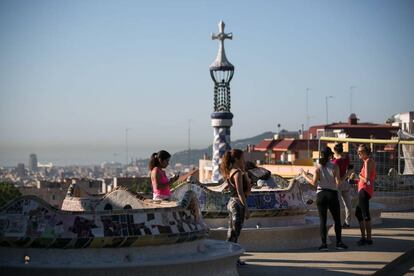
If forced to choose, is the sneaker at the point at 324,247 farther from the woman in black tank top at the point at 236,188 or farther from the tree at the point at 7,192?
the tree at the point at 7,192

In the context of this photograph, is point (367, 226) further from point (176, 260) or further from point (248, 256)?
point (176, 260)

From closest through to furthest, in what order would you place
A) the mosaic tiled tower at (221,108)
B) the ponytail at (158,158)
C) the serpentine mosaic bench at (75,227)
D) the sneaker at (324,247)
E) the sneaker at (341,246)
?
the serpentine mosaic bench at (75,227) < the ponytail at (158,158) < the sneaker at (324,247) < the sneaker at (341,246) < the mosaic tiled tower at (221,108)

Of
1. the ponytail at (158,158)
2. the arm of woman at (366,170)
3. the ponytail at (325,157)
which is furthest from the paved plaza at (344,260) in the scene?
the ponytail at (158,158)

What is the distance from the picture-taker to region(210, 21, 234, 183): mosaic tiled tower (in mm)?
27609

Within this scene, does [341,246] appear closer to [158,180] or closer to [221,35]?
[158,180]

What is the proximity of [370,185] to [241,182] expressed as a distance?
3335mm

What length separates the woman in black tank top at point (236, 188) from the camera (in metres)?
11.7

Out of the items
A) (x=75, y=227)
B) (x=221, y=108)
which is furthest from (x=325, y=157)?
(x=221, y=108)

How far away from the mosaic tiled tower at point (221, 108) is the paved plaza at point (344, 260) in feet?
39.8

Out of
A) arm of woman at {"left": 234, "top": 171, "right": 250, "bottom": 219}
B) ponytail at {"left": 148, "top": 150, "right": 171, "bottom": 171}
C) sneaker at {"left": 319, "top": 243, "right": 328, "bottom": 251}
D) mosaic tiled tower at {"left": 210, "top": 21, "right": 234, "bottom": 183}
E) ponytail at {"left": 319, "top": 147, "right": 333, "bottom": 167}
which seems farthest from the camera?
mosaic tiled tower at {"left": 210, "top": 21, "right": 234, "bottom": 183}

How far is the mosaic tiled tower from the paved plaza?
12123 millimetres

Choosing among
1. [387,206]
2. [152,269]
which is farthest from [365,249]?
[387,206]

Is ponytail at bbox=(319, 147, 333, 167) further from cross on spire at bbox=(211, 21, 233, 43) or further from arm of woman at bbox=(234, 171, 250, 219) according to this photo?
cross on spire at bbox=(211, 21, 233, 43)

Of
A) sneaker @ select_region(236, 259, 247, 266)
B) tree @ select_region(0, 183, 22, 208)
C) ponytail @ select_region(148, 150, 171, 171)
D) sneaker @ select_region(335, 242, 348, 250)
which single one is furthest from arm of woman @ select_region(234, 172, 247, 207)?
tree @ select_region(0, 183, 22, 208)
